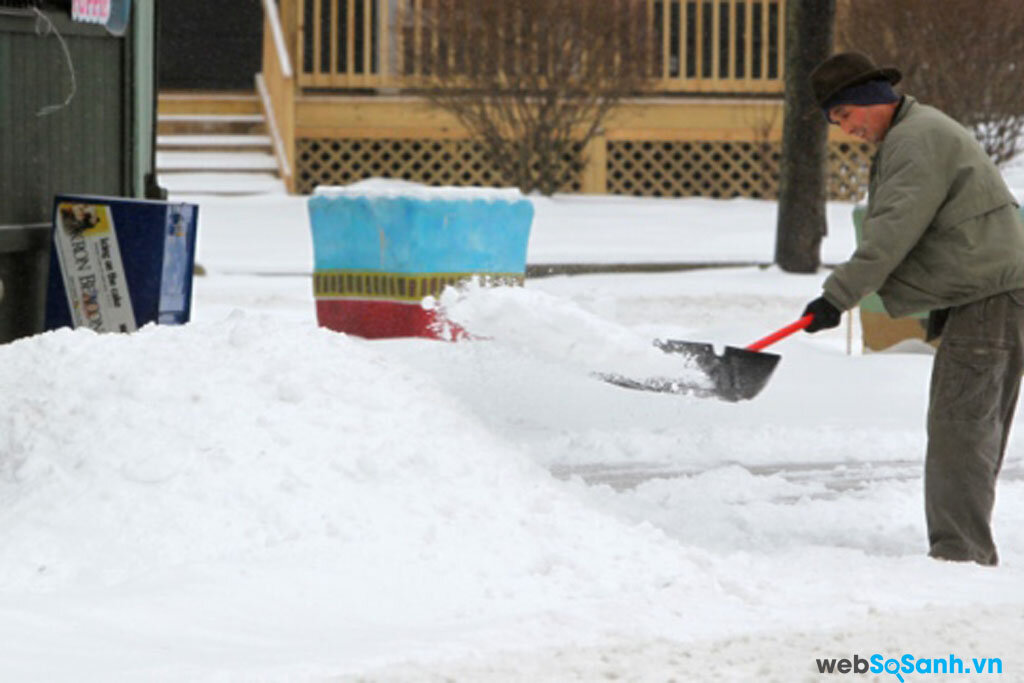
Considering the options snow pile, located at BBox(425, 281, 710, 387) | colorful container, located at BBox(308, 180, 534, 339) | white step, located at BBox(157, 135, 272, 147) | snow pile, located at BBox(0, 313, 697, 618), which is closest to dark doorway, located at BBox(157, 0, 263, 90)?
white step, located at BBox(157, 135, 272, 147)

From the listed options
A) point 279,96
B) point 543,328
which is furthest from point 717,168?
point 543,328

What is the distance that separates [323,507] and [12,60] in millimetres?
3786

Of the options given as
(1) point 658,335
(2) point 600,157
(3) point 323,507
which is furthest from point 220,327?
(2) point 600,157

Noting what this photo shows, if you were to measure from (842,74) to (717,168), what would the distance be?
17849 millimetres

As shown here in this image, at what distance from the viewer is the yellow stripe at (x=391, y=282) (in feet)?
37.0

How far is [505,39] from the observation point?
71.7ft

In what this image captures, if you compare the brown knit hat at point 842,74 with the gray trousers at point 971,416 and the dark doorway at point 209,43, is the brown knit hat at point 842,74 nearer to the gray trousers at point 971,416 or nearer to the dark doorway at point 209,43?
the gray trousers at point 971,416

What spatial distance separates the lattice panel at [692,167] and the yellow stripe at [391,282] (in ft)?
40.4

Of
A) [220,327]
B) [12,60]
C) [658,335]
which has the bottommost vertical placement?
[658,335]

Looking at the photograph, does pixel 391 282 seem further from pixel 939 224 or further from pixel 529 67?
pixel 529 67

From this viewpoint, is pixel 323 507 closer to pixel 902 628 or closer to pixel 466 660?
pixel 466 660

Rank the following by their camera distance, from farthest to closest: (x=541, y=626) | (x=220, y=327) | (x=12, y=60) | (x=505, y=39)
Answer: (x=505, y=39), (x=12, y=60), (x=220, y=327), (x=541, y=626)

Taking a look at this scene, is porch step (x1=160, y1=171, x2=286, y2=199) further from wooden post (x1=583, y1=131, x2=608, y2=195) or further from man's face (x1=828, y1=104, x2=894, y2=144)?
man's face (x1=828, y1=104, x2=894, y2=144)

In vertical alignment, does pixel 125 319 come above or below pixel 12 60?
below
